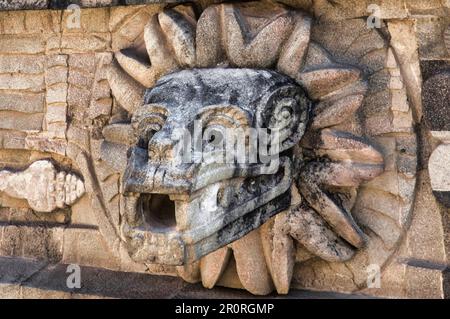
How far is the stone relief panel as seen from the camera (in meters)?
2.82

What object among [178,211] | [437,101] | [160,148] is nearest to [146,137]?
[160,148]

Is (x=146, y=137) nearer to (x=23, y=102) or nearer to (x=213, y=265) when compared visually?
(x=213, y=265)

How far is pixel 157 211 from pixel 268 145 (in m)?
0.53

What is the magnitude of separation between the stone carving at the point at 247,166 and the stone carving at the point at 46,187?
0.77m

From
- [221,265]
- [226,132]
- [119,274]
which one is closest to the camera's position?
[226,132]

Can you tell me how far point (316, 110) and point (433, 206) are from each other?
64cm

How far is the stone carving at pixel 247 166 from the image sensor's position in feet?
9.16

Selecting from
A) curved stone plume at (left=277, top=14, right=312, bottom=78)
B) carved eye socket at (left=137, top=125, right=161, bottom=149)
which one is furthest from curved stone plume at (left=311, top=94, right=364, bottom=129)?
carved eye socket at (left=137, top=125, right=161, bottom=149)

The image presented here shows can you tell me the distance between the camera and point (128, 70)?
3535mm

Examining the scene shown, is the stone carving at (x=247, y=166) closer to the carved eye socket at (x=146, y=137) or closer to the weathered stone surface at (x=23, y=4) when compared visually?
the carved eye socket at (x=146, y=137)

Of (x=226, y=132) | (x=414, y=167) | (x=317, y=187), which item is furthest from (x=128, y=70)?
(x=414, y=167)

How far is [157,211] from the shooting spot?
9.68 ft

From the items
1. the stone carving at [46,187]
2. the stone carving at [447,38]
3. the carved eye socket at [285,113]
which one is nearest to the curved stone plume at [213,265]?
the carved eye socket at [285,113]
